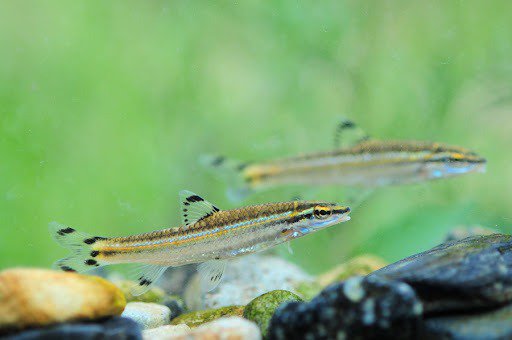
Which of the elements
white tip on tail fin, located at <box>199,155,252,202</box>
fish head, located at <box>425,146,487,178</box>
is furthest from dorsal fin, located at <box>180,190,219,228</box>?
fish head, located at <box>425,146,487,178</box>

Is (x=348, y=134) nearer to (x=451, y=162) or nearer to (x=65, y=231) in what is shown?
(x=451, y=162)

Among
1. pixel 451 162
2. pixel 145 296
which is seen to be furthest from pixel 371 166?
pixel 145 296

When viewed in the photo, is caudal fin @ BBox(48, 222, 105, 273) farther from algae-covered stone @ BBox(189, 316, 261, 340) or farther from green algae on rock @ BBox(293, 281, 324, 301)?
green algae on rock @ BBox(293, 281, 324, 301)

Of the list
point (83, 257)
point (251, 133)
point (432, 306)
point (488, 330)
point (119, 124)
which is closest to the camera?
point (488, 330)

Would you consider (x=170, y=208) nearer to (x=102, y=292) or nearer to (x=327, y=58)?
(x=327, y=58)

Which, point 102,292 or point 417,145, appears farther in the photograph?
point 417,145

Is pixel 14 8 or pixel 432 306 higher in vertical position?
pixel 14 8

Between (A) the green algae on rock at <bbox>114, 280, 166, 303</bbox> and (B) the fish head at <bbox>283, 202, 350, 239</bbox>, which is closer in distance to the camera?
(B) the fish head at <bbox>283, 202, 350, 239</bbox>

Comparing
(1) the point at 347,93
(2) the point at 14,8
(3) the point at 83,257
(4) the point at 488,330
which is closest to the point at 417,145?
(1) the point at 347,93
